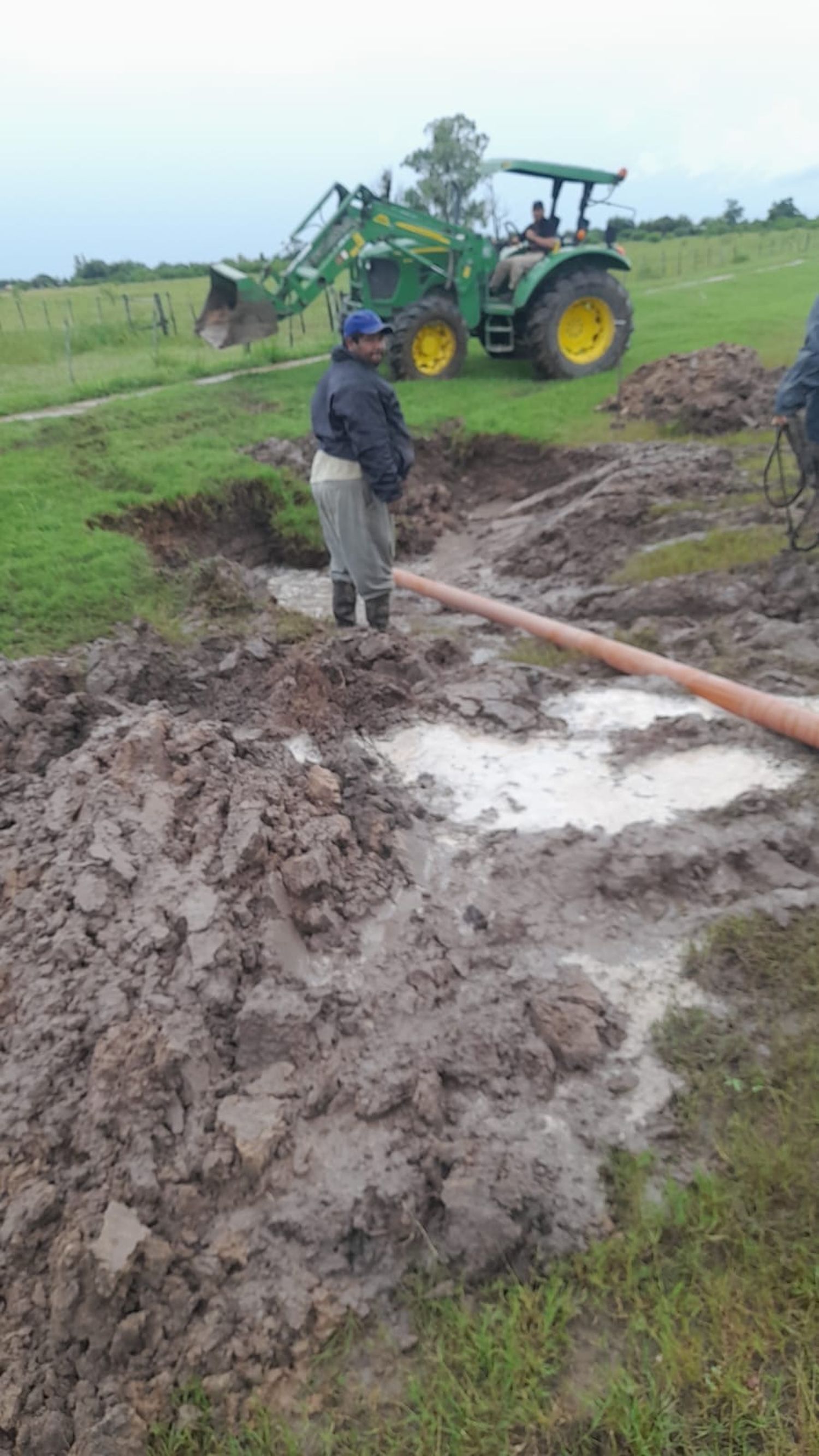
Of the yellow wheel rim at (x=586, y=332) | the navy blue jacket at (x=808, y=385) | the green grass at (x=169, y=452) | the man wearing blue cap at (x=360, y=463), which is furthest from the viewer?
the yellow wheel rim at (x=586, y=332)

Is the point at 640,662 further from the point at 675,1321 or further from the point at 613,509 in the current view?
the point at 675,1321

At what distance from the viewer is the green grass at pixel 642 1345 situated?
1889 millimetres

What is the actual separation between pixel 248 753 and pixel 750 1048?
235 cm

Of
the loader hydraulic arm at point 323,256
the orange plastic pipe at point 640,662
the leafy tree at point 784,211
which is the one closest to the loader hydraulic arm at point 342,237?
the loader hydraulic arm at point 323,256

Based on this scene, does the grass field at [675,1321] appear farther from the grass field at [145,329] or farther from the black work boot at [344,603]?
the grass field at [145,329]

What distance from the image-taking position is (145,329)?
896 inches

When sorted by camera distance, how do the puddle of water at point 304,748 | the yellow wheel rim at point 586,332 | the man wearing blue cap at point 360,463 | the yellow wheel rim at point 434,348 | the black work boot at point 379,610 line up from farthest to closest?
1. the yellow wheel rim at point 586,332
2. the yellow wheel rim at point 434,348
3. the black work boot at point 379,610
4. the man wearing blue cap at point 360,463
5. the puddle of water at point 304,748

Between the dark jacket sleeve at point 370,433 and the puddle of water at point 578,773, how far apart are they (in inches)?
62.2

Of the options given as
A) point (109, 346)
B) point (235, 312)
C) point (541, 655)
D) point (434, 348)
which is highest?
point (235, 312)

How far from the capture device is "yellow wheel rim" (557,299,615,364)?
13.1 meters

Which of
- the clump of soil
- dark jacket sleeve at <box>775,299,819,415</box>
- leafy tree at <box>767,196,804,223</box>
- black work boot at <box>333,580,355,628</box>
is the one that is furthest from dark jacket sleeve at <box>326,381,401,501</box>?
leafy tree at <box>767,196,804,223</box>

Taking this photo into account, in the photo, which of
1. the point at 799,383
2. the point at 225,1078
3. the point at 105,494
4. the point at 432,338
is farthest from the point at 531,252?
the point at 225,1078

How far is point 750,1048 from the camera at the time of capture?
2.72 meters

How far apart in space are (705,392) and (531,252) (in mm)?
5247
